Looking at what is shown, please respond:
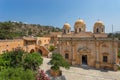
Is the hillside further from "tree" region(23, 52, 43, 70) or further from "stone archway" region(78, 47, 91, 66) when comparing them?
"tree" region(23, 52, 43, 70)

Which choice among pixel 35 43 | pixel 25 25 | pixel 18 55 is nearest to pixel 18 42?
pixel 35 43

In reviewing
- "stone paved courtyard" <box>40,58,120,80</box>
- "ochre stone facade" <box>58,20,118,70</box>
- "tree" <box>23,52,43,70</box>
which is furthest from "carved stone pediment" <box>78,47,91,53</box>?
"tree" <box>23,52,43,70</box>

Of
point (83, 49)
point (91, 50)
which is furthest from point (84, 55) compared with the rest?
point (91, 50)

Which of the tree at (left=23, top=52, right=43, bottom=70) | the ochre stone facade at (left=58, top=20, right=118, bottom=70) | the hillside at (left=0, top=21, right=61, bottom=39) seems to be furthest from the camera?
the hillside at (left=0, top=21, right=61, bottom=39)

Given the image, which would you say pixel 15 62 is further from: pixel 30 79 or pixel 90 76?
pixel 90 76

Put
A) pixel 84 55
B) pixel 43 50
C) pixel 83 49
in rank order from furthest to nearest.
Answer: pixel 43 50
pixel 84 55
pixel 83 49

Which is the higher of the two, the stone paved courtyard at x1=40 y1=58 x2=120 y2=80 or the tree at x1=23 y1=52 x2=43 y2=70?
the tree at x1=23 y1=52 x2=43 y2=70

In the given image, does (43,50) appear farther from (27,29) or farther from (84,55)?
(27,29)

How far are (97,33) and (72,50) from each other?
8.92 meters

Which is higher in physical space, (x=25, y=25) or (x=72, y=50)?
(x=25, y=25)

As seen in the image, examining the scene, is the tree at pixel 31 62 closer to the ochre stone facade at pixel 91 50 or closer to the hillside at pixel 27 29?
the ochre stone facade at pixel 91 50

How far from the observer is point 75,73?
22.1 meters

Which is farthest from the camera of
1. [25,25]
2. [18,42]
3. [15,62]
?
[25,25]

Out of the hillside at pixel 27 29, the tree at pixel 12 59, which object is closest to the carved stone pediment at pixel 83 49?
the tree at pixel 12 59
